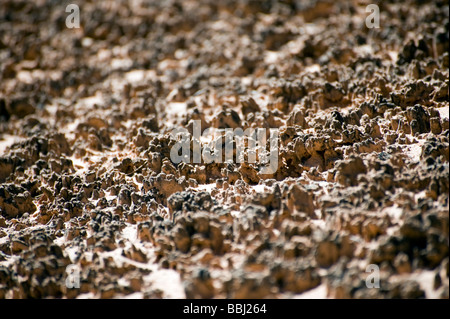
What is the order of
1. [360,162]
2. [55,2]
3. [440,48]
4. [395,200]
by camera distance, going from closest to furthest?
[395,200]
[360,162]
[440,48]
[55,2]

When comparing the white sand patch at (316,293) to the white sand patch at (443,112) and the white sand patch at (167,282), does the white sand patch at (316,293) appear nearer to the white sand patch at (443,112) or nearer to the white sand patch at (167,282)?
the white sand patch at (167,282)

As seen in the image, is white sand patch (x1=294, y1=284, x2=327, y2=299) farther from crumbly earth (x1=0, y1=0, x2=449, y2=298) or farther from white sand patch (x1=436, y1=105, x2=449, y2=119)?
white sand patch (x1=436, y1=105, x2=449, y2=119)

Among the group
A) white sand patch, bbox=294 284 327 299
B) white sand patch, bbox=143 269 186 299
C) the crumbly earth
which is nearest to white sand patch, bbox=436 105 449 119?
the crumbly earth

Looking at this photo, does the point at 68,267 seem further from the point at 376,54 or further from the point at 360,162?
the point at 376,54

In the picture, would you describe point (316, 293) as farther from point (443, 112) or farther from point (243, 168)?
point (443, 112)

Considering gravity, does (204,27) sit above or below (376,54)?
above

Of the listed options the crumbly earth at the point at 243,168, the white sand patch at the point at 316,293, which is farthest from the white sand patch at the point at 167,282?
the white sand patch at the point at 316,293

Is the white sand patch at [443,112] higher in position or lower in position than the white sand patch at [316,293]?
higher

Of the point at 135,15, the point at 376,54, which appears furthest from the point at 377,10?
the point at 135,15
